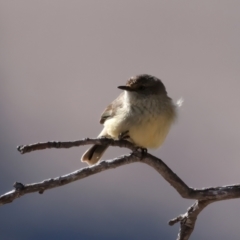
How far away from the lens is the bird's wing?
4.91m

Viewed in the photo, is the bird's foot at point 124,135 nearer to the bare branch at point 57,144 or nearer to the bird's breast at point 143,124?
the bird's breast at point 143,124

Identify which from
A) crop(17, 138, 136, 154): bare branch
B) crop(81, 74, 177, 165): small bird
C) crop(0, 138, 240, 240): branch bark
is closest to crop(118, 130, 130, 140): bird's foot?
crop(81, 74, 177, 165): small bird

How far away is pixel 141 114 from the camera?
15.0ft

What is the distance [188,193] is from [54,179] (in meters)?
1.09

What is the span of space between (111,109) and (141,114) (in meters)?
0.54

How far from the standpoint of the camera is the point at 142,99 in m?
4.81

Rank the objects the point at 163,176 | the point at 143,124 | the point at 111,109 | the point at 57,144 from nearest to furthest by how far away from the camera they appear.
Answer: the point at 57,144
the point at 163,176
the point at 143,124
the point at 111,109

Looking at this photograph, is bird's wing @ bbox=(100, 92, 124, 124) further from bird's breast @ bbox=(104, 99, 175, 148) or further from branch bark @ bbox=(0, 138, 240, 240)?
branch bark @ bbox=(0, 138, 240, 240)

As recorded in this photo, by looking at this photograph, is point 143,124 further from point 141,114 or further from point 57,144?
point 57,144

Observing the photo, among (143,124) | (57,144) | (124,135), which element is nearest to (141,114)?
(143,124)

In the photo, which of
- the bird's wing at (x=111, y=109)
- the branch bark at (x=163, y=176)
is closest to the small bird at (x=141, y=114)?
the bird's wing at (x=111, y=109)

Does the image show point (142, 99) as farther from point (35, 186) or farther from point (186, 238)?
point (35, 186)

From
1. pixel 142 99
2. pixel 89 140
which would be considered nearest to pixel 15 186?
pixel 89 140

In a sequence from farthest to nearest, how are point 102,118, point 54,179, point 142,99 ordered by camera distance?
1. point 102,118
2. point 142,99
3. point 54,179
